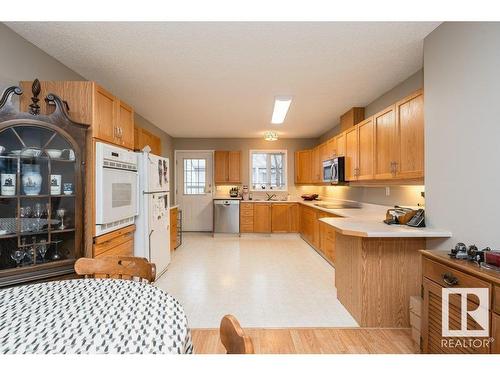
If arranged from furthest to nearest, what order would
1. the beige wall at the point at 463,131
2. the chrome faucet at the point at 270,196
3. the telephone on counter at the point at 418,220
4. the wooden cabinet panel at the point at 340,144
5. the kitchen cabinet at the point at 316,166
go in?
the chrome faucet at the point at 270,196, the kitchen cabinet at the point at 316,166, the wooden cabinet panel at the point at 340,144, the telephone on counter at the point at 418,220, the beige wall at the point at 463,131

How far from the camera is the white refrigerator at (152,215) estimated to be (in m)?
3.20

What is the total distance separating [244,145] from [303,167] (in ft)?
5.38

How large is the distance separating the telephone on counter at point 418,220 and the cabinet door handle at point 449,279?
856 mm

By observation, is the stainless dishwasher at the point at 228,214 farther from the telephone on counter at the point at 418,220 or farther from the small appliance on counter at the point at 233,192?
the telephone on counter at the point at 418,220

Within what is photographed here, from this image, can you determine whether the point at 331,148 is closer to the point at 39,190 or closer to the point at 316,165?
the point at 316,165

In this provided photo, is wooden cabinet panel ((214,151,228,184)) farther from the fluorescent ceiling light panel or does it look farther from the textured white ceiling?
the textured white ceiling

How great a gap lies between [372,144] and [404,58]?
968 mm

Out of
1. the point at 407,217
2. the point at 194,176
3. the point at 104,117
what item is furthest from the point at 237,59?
the point at 194,176

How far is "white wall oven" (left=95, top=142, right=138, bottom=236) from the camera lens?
236 cm

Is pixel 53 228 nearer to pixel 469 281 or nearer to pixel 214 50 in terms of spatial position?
pixel 214 50

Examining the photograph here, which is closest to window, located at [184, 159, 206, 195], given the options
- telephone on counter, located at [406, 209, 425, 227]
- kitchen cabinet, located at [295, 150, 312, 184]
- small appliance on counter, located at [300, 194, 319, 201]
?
kitchen cabinet, located at [295, 150, 312, 184]

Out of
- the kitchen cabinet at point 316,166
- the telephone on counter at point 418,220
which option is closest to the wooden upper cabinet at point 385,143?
the telephone on counter at point 418,220
